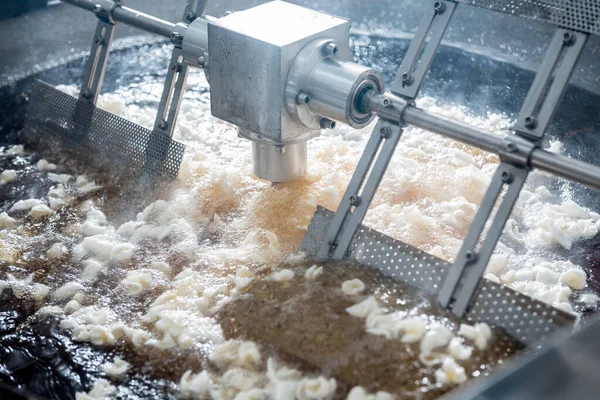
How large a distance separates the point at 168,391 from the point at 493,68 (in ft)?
8.36

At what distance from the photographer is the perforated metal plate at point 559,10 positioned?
199 centimetres

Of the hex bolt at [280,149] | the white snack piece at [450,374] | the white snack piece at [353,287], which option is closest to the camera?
the white snack piece at [450,374]

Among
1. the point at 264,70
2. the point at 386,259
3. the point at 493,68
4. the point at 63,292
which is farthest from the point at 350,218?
the point at 493,68

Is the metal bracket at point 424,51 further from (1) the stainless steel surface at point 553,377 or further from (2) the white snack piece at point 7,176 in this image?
(2) the white snack piece at point 7,176

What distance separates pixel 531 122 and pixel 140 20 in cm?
180

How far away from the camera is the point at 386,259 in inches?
87.5

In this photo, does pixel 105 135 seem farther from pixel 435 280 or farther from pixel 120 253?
pixel 435 280

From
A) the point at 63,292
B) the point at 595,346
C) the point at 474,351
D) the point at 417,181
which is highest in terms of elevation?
the point at 595,346

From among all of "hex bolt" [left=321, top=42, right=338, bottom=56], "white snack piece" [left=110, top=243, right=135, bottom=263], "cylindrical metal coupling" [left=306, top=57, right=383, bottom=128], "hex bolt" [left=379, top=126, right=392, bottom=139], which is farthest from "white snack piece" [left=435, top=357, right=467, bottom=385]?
"white snack piece" [left=110, top=243, right=135, bottom=263]

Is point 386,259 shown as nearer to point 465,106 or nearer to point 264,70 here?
point 264,70

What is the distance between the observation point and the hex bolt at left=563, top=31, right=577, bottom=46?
2011 mm

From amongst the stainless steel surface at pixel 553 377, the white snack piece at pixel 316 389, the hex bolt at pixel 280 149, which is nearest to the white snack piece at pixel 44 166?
the hex bolt at pixel 280 149

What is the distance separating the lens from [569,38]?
2.01 meters

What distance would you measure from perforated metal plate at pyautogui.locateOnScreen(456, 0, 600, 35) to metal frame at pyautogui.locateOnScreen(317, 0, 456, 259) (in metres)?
0.12
